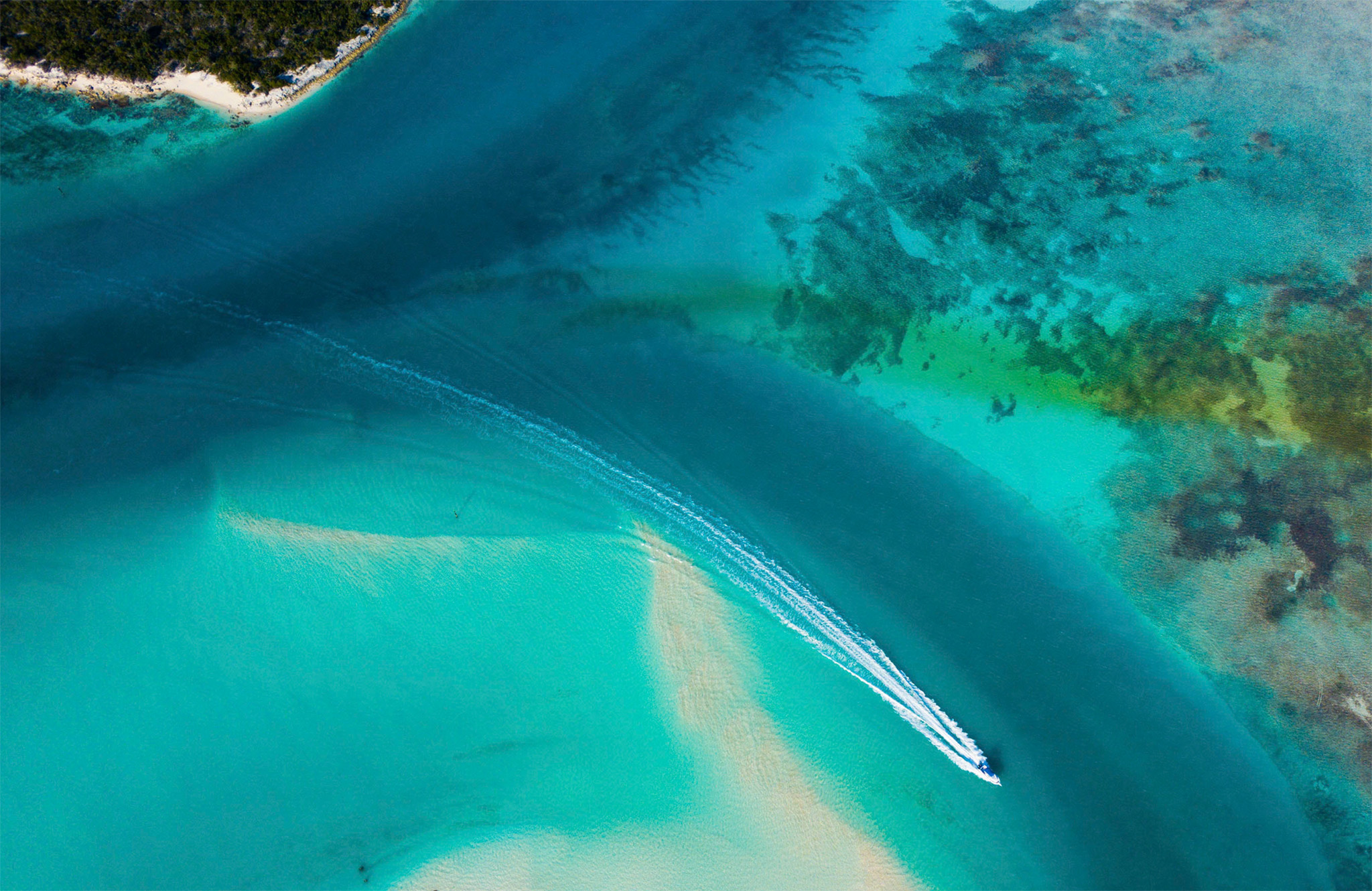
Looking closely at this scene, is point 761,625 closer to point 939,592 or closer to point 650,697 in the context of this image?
point 650,697

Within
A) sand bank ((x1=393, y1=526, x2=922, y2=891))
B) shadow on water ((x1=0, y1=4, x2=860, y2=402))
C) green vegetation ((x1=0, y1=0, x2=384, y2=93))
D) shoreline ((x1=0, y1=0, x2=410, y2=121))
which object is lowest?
sand bank ((x1=393, y1=526, x2=922, y2=891))

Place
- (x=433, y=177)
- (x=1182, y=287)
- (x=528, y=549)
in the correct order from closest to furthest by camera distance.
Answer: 1. (x=528, y=549)
2. (x=1182, y=287)
3. (x=433, y=177)

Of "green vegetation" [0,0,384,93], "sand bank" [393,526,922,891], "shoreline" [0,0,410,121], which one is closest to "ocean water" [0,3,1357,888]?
"sand bank" [393,526,922,891]

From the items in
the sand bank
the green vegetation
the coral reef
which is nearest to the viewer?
the sand bank

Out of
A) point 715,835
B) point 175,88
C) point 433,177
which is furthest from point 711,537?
point 175,88

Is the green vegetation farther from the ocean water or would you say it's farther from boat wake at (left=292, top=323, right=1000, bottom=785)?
boat wake at (left=292, top=323, right=1000, bottom=785)

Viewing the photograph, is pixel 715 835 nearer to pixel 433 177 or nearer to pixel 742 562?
pixel 742 562

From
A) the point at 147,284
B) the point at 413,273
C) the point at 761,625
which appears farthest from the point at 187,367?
the point at 761,625
